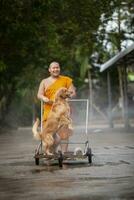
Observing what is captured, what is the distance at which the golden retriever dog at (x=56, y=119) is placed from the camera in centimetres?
1298

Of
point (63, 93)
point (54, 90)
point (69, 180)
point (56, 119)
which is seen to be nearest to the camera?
point (69, 180)

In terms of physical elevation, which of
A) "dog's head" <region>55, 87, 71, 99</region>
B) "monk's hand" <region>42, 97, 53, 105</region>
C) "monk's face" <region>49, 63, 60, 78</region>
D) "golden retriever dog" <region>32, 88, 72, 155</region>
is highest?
"monk's face" <region>49, 63, 60, 78</region>

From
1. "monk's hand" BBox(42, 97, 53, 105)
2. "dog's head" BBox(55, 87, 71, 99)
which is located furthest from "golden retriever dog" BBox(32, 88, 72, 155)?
"monk's hand" BBox(42, 97, 53, 105)

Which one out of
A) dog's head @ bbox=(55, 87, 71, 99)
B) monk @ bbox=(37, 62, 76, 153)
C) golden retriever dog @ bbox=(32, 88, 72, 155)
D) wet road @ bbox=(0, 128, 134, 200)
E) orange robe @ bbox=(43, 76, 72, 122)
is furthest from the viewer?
orange robe @ bbox=(43, 76, 72, 122)

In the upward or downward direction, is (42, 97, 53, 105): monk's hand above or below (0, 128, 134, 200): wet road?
→ above

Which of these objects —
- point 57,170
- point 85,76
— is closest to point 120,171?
point 57,170

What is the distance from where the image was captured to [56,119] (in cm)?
1298

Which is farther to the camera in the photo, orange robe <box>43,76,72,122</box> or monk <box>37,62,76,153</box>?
orange robe <box>43,76,72,122</box>

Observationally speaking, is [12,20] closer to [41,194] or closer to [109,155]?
[109,155]

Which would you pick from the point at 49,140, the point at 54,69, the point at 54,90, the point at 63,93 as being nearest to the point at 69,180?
the point at 49,140

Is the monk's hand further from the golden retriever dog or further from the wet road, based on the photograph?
the wet road

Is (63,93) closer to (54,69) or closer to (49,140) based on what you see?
(54,69)

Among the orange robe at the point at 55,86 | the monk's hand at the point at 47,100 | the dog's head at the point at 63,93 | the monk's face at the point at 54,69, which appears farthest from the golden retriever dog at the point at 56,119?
the monk's face at the point at 54,69

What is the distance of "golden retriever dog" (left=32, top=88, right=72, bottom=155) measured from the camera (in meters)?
13.0
